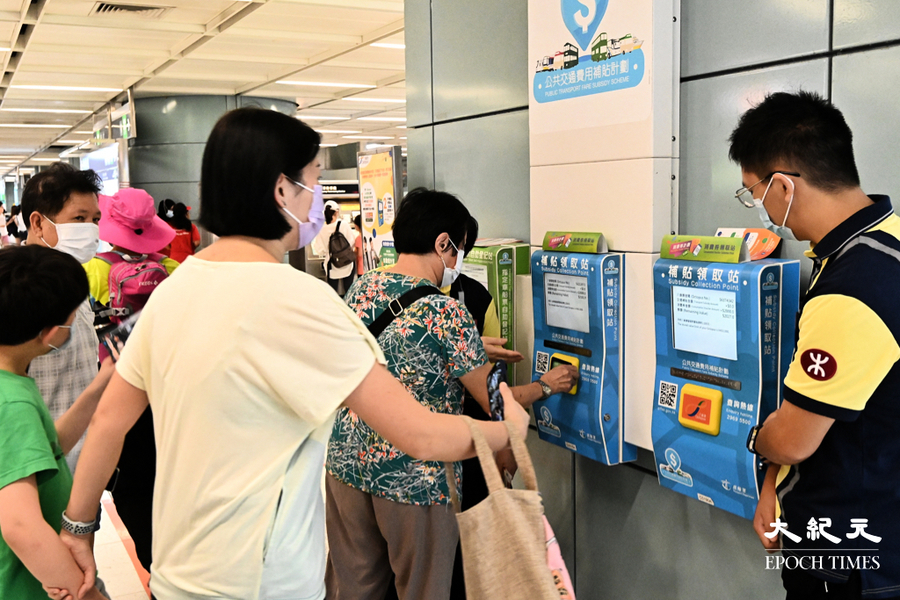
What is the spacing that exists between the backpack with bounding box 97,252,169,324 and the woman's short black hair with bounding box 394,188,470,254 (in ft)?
3.36

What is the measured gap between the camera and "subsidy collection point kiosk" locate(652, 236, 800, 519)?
71.7 inches

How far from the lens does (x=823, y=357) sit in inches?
56.3

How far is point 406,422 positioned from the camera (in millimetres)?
1285

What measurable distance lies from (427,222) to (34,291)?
1061mm

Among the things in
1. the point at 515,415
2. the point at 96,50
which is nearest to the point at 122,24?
the point at 96,50

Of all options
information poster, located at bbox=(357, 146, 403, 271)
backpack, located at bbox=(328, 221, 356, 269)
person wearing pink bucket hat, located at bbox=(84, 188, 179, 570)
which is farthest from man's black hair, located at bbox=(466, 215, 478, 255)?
backpack, located at bbox=(328, 221, 356, 269)

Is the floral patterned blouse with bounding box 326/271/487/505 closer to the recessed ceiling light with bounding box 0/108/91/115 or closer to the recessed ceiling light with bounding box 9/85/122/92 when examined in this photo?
the recessed ceiling light with bounding box 9/85/122/92

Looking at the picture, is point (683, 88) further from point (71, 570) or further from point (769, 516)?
point (71, 570)

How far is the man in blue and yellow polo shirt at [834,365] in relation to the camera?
1.41 metres

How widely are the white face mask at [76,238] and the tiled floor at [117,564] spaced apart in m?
1.50

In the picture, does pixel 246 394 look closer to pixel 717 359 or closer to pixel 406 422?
pixel 406 422

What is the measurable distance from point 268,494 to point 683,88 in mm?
1607

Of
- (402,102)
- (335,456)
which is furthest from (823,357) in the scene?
(402,102)

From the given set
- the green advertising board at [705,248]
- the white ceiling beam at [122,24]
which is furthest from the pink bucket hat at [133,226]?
the white ceiling beam at [122,24]
